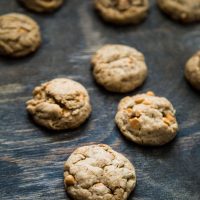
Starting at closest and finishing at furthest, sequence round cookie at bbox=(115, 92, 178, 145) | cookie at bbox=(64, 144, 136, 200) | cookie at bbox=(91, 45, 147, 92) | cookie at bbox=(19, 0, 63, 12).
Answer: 1. cookie at bbox=(64, 144, 136, 200)
2. round cookie at bbox=(115, 92, 178, 145)
3. cookie at bbox=(91, 45, 147, 92)
4. cookie at bbox=(19, 0, 63, 12)

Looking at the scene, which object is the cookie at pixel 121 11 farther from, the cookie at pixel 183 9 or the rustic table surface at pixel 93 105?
the cookie at pixel 183 9

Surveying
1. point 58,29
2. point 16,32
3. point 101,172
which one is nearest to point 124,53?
point 58,29

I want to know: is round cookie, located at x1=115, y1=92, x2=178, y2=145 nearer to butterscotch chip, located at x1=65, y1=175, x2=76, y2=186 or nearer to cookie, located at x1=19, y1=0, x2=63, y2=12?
butterscotch chip, located at x1=65, y1=175, x2=76, y2=186

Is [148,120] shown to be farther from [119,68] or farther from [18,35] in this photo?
[18,35]

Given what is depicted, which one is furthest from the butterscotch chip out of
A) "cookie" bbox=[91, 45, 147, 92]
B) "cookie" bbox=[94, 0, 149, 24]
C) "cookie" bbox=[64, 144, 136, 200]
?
"cookie" bbox=[94, 0, 149, 24]

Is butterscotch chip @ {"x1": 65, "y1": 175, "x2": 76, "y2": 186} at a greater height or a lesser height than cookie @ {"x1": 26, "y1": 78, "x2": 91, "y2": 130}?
lesser

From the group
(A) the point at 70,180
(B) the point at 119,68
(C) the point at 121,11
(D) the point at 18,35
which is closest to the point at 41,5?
(D) the point at 18,35

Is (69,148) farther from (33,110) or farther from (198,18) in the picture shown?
(198,18)
